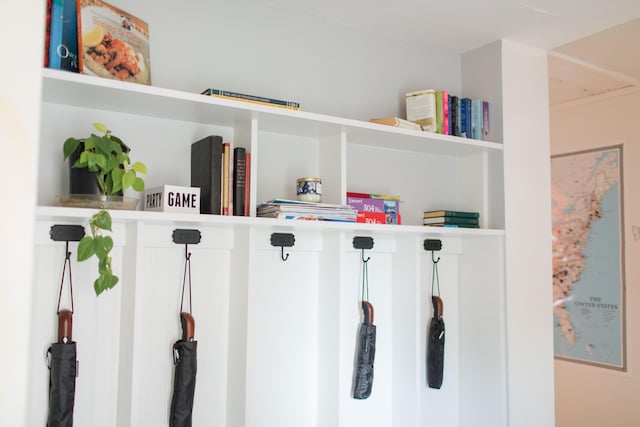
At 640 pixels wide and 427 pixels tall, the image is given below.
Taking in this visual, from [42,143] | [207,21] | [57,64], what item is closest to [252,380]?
[42,143]

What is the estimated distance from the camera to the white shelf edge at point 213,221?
1.64m

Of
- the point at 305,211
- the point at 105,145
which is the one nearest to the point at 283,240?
the point at 305,211

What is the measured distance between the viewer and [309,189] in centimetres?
215

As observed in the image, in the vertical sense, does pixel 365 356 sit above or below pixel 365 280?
below

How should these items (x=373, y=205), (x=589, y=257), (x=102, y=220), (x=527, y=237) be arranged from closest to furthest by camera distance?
(x=102, y=220), (x=373, y=205), (x=527, y=237), (x=589, y=257)

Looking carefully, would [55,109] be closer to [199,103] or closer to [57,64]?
[57,64]

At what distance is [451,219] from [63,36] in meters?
1.68

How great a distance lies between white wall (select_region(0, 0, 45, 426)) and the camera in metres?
1.20

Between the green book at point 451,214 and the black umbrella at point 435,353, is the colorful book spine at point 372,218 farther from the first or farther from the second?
the black umbrella at point 435,353

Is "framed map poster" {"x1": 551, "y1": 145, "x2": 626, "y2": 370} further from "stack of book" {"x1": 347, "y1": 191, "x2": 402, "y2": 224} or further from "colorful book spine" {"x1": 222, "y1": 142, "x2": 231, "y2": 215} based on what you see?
"colorful book spine" {"x1": 222, "y1": 142, "x2": 231, "y2": 215}

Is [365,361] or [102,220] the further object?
[365,361]

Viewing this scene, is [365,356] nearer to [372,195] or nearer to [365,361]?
[365,361]

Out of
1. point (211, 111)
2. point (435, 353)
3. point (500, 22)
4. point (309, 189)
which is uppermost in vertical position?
point (500, 22)

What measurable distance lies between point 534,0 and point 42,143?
1900 mm
